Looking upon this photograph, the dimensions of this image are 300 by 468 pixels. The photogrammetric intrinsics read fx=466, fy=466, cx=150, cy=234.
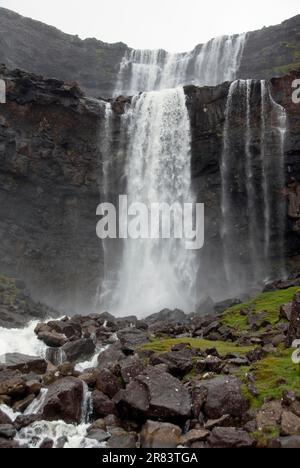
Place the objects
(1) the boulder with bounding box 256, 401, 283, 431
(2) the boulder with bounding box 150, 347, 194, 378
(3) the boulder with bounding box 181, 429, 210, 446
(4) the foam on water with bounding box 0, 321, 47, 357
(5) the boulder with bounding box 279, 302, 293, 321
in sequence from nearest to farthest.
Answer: (3) the boulder with bounding box 181, 429, 210, 446
(1) the boulder with bounding box 256, 401, 283, 431
(2) the boulder with bounding box 150, 347, 194, 378
(4) the foam on water with bounding box 0, 321, 47, 357
(5) the boulder with bounding box 279, 302, 293, 321

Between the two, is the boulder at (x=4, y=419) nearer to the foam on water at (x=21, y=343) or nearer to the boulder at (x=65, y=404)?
the boulder at (x=65, y=404)

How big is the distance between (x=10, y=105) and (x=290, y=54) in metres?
42.5

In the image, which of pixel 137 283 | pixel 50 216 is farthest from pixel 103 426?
pixel 50 216

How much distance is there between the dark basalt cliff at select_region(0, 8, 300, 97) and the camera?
68.7 m

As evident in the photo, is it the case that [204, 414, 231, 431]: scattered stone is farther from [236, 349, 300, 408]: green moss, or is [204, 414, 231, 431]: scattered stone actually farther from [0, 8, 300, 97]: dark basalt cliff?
[0, 8, 300, 97]: dark basalt cliff

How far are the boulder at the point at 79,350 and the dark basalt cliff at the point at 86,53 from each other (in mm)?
53970

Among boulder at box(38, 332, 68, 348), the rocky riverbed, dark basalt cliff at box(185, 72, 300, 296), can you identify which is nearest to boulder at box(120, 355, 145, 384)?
the rocky riverbed

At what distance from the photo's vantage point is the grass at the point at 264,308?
29559 mm

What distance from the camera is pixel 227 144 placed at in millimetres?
47438

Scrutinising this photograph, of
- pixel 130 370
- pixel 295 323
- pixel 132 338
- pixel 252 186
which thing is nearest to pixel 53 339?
pixel 132 338

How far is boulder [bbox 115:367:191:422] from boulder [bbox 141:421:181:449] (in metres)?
0.69

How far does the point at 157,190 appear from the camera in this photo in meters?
49.0

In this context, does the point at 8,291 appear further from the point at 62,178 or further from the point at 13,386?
the point at 13,386

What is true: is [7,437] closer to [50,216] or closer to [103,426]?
[103,426]
